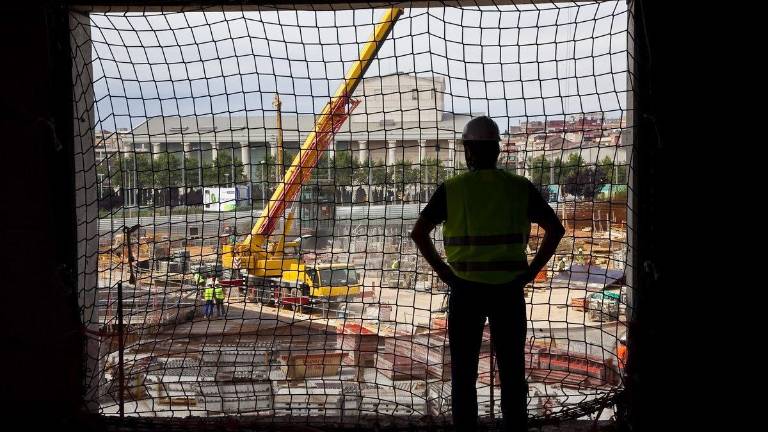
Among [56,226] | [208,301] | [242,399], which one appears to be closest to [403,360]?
[208,301]

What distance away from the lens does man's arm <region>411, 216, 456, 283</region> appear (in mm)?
2701

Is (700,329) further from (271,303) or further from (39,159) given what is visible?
(271,303)

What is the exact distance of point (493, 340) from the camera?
2.66 meters

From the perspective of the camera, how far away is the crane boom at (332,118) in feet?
15.0

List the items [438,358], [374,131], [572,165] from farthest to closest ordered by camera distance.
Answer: [438,358] < [374,131] < [572,165]

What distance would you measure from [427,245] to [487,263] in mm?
251

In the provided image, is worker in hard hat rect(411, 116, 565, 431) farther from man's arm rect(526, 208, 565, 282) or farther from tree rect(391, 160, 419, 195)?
tree rect(391, 160, 419, 195)

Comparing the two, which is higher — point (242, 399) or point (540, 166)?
point (540, 166)

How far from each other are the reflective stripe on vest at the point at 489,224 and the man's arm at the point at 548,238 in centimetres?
5

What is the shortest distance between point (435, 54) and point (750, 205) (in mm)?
1651

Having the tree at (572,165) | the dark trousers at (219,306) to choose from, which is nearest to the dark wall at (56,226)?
the tree at (572,165)

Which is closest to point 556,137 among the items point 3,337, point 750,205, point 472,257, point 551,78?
point 551,78

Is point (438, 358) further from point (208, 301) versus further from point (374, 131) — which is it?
point (374, 131)

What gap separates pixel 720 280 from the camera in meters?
3.10
